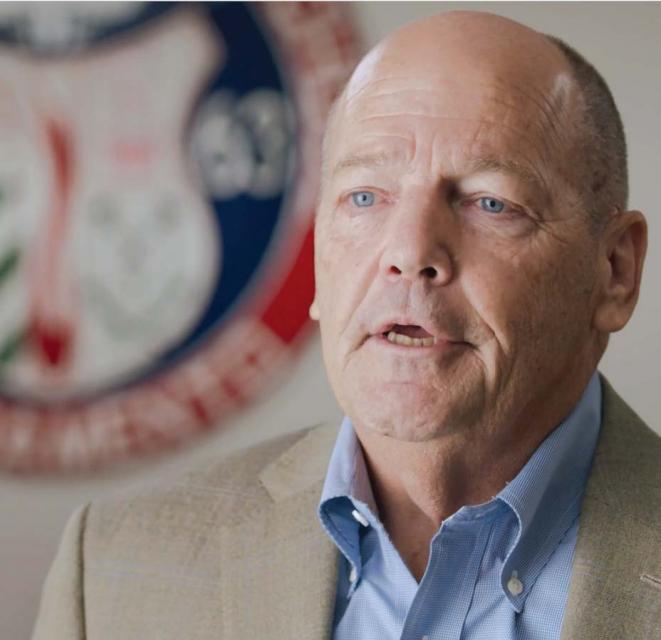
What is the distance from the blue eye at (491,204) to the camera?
4.95ft

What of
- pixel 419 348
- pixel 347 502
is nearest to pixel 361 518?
pixel 347 502

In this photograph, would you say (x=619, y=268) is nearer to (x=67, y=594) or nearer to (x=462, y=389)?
(x=462, y=389)

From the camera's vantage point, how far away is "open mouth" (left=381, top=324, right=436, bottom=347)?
1.46 meters

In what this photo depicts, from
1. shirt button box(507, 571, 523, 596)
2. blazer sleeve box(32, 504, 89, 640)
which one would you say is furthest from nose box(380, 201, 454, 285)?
blazer sleeve box(32, 504, 89, 640)

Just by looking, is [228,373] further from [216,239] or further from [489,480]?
[489,480]

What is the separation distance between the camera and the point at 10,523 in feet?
8.30

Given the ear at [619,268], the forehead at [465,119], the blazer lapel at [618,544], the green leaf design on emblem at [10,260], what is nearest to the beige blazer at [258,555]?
the blazer lapel at [618,544]

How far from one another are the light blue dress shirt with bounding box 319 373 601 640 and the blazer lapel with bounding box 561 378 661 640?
0.15ft

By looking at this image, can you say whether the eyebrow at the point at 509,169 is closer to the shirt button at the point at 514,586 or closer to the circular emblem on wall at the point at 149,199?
the shirt button at the point at 514,586

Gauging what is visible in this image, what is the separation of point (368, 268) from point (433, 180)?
0.12m

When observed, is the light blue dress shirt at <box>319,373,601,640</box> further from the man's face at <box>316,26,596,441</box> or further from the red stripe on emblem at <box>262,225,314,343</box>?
the red stripe on emblem at <box>262,225,314,343</box>

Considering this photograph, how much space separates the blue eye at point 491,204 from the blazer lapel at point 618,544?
0.32 metres

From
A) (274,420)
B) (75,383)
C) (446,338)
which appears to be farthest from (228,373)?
(446,338)

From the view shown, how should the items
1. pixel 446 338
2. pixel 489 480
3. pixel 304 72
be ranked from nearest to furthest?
pixel 446 338
pixel 489 480
pixel 304 72
